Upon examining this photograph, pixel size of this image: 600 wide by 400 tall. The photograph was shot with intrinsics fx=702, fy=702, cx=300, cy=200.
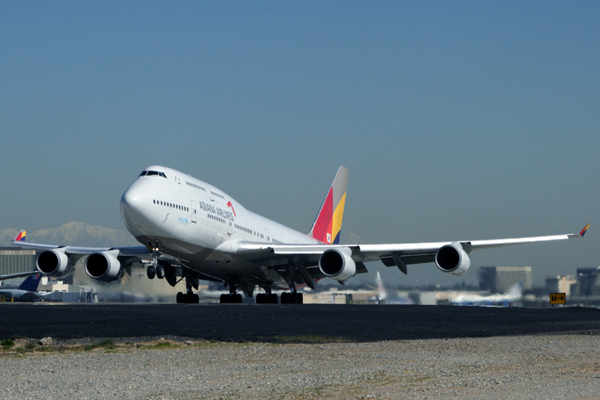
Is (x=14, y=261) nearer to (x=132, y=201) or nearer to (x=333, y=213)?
(x=333, y=213)

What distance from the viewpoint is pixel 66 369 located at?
974 cm

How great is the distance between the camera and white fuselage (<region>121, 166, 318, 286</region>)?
31344 mm

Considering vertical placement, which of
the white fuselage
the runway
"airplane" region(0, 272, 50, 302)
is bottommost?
"airplane" region(0, 272, 50, 302)

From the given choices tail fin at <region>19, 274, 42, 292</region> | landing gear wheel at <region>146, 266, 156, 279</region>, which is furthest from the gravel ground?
tail fin at <region>19, 274, 42, 292</region>

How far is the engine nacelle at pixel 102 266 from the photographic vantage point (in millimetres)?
36219

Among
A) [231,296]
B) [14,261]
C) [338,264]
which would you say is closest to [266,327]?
[338,264]

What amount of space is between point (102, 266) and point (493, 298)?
20.1 meters

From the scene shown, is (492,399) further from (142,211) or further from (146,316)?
(142,211)

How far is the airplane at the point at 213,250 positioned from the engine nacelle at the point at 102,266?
5cm

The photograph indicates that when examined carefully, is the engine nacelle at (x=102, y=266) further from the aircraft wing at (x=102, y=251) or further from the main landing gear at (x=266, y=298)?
the main landing gear at (x=266, y=298)

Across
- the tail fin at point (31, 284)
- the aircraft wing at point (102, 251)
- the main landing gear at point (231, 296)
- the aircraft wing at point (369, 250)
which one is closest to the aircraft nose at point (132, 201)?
the aircraft wing at point (102, 251)

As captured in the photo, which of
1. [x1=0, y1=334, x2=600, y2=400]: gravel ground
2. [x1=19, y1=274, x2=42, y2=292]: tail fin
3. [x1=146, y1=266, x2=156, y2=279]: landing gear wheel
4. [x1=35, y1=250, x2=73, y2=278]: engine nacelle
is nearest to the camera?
[x1=0, y1=334, x2=600, y2=400]: gravel ground

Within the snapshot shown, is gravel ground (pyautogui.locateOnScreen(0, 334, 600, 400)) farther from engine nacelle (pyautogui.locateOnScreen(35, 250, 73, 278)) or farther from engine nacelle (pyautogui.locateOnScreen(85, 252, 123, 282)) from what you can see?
engine nacelle (pyautogui.locateOnScreen(35, 250, 73, 278))

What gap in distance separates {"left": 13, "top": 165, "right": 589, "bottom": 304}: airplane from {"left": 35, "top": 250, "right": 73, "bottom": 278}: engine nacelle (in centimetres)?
5
